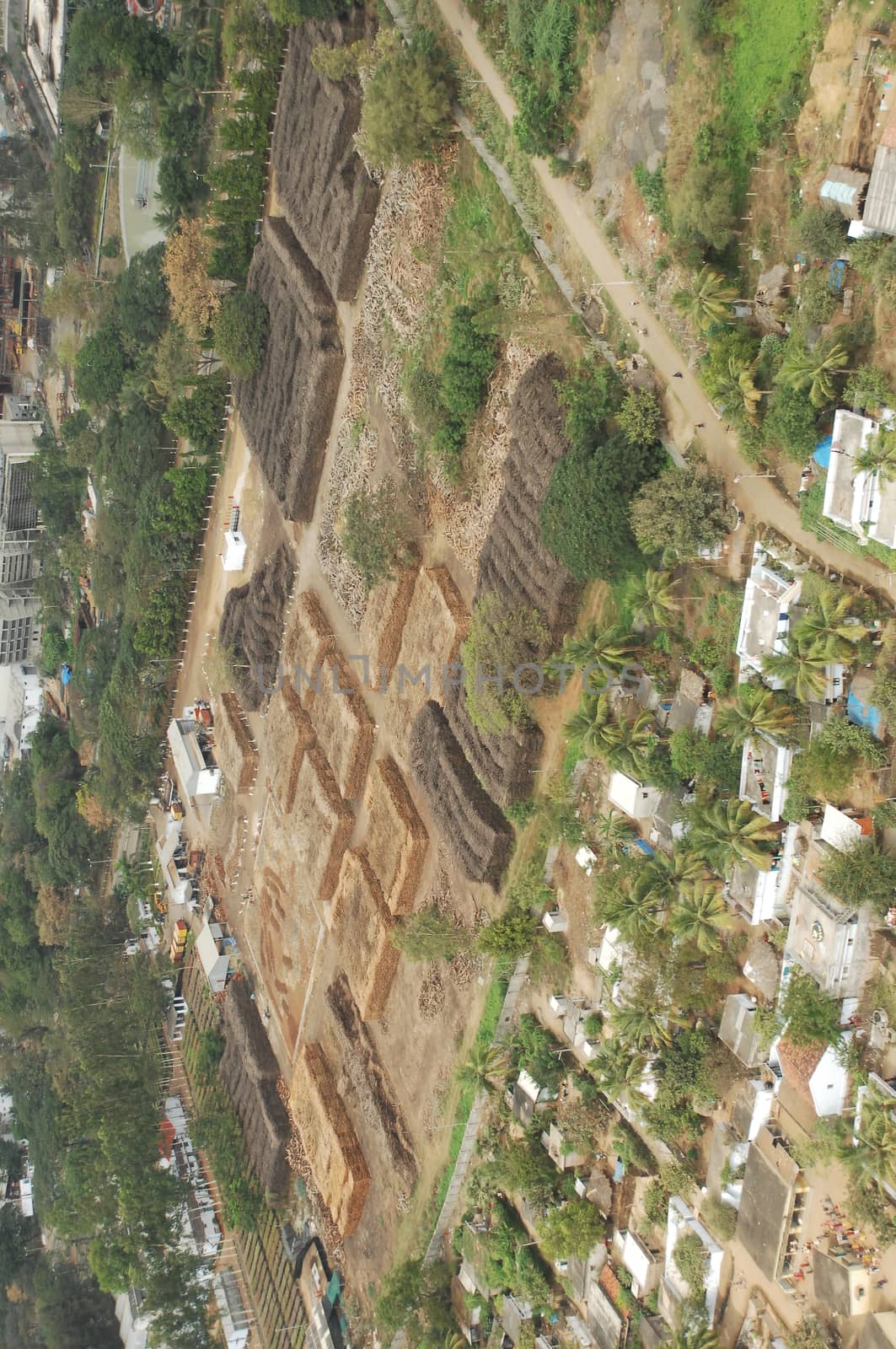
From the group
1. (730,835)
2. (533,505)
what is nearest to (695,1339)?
(730,835)

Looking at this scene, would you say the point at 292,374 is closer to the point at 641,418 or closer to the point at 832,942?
the point at 641,418

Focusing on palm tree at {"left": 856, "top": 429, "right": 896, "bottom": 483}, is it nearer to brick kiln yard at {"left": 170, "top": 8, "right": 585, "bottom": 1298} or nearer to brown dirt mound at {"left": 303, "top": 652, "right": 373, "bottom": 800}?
brick kiln yard at {"left": 170, "top": 8, "right": 585, "bottom": 1298}

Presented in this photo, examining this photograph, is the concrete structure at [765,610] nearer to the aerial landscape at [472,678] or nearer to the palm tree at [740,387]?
the aerial landscape at [472,678]

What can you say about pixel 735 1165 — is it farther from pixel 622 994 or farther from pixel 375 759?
pixel 375 759

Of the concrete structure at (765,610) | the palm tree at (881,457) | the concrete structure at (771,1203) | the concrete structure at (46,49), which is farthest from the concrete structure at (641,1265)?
the concrete structure at (46,49)

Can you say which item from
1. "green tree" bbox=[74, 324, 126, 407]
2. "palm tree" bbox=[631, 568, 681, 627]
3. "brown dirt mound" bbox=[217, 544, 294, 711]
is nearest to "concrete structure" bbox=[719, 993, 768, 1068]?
"palm tree" bbox=[631, 568, 681, 627]

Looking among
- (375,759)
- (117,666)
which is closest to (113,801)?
(117,666)
